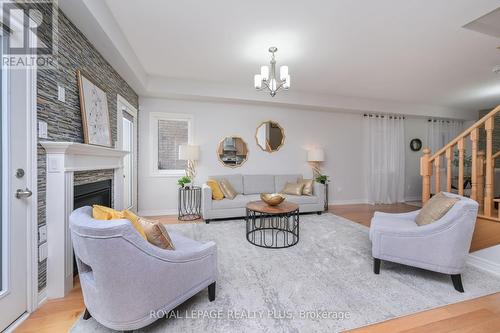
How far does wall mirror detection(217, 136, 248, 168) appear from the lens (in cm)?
474

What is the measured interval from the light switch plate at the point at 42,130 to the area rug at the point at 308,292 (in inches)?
54.3

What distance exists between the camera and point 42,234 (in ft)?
5.63

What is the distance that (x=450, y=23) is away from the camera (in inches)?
93.0

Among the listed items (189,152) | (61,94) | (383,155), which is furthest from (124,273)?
(383,155)

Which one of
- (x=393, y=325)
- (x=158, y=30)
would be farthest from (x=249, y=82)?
(x=393, y=325)

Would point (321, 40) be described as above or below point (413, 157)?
above

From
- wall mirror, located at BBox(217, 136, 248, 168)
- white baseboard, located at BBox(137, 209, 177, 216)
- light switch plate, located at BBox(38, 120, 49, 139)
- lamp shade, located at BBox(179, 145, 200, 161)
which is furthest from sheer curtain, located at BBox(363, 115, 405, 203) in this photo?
light switch plate, located at BBox(38, 120, 49, 139)

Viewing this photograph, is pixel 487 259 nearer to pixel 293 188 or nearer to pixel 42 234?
pixel 293 188

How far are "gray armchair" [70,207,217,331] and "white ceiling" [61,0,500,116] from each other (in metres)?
2.12

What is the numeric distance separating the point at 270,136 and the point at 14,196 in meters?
4.19

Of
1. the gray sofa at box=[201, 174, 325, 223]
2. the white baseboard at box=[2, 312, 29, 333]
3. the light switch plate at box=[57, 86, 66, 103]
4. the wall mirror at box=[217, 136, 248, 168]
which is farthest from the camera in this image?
the wall mirror at box=[217, 136, 248, 168]

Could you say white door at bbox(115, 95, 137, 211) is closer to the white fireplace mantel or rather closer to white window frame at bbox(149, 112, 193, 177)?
white window frame at bbox(149, 112, 193, 177)

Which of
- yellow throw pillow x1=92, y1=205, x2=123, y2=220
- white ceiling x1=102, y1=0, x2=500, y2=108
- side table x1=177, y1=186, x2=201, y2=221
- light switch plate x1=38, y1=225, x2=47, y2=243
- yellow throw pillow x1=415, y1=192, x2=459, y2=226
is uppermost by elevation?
white ceiling x1=102, y1=0, x2=500, y2=108

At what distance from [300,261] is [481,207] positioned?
2194mm
